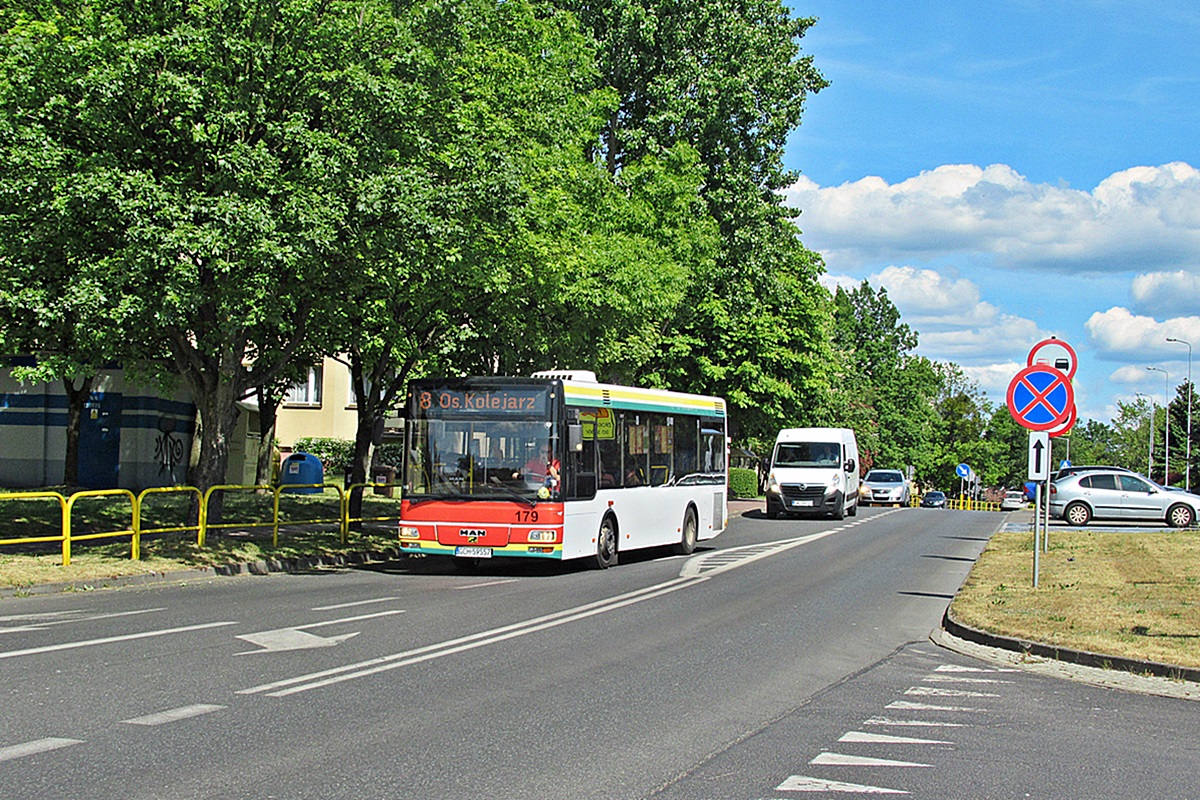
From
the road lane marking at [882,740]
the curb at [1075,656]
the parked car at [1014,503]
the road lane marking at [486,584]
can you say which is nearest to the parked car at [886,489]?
the parked car at [1014,503]

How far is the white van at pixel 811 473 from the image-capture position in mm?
37031

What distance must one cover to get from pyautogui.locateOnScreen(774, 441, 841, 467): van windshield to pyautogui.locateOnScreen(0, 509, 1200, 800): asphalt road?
22925 mm

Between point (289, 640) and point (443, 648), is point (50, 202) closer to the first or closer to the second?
point (289, 640)

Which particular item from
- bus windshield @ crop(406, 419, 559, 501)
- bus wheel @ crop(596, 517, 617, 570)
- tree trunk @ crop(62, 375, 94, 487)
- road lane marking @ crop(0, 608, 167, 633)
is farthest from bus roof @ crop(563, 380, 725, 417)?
tree trunk @ crop(62, 375, 94, 487)

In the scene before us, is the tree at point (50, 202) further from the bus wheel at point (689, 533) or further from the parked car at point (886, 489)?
the parked car at point (886, 489)

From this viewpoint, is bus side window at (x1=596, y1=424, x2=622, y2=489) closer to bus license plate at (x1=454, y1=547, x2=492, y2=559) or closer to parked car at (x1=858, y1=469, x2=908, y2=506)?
bus license plate at (x1=454, y1=547, x2=492, y2=559)

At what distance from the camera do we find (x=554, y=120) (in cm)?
2305

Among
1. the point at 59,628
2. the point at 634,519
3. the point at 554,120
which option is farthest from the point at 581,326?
the point at 59,628

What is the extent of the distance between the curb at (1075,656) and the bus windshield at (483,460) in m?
7.14

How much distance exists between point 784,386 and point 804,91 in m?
10.9

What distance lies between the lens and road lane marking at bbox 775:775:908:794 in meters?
6.25

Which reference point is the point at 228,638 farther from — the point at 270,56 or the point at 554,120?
the point at 554,120

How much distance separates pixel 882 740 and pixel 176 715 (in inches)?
174

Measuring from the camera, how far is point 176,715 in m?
7.66
